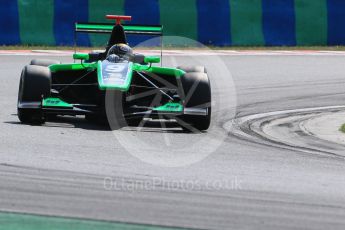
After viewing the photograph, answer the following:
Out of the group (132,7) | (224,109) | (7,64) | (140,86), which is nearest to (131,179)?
(140,86)

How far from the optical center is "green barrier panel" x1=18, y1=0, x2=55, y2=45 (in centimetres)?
2080

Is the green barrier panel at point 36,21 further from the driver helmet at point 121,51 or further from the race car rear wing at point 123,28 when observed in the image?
the driver helmet at point 121,51

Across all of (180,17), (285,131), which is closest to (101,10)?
(180,17)

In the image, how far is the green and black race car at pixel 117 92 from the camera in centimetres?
995

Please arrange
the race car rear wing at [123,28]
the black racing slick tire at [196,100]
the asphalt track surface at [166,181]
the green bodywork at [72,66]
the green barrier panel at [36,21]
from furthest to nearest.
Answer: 1. the green barrier panel at [36,21]
2. the race car rear wing at [123,28]
3. the green bodywork at [72,66]
4. the black racing slick tire at [196,100]
5. the asphalt track surface at [166,181]

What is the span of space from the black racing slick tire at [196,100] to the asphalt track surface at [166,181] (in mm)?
195

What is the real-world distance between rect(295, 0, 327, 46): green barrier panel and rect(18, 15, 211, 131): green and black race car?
1195cm

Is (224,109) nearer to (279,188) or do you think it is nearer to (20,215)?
(279,188)

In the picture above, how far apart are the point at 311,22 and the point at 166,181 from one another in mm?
15989

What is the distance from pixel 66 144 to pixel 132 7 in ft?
42.8

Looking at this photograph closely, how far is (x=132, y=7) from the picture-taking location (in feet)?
70.2

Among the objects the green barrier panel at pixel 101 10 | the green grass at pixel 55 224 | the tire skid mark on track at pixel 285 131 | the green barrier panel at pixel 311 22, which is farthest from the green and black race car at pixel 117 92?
the green barrier panel at pixel 311 22

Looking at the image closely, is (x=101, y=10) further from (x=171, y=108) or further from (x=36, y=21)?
(x=171, y=108)

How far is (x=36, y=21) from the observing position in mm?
20953
